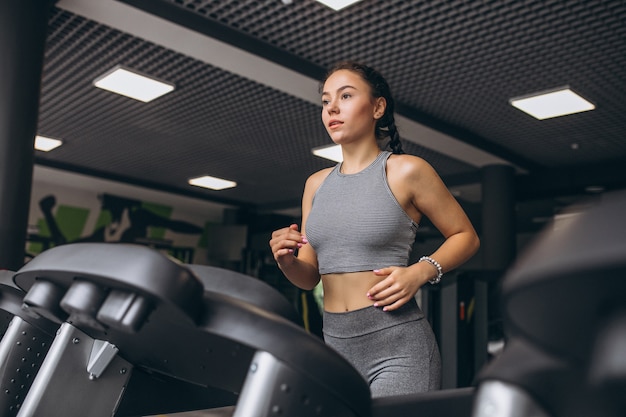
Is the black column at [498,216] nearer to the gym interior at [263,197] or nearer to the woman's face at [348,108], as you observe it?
the gym interior at [263,197]

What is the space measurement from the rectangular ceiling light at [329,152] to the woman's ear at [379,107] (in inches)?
186

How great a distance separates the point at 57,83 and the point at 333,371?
4.83m

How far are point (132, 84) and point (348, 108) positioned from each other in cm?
375

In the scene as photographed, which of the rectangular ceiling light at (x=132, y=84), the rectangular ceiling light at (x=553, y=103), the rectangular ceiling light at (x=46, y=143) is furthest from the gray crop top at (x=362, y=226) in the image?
the rectangular ceiling light at (x=46, y=143)

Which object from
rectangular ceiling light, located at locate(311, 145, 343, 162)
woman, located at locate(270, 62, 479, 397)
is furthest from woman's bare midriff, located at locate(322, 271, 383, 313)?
rectangular ceiling light, located at locate(311, 145, 343, 162)

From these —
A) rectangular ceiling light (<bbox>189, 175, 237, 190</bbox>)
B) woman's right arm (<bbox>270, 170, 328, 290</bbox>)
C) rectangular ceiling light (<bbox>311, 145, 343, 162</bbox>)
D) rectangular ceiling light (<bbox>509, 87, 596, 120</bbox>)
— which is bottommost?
woman's right arm (<bbox>270, 170, 328, 290</bbox>)

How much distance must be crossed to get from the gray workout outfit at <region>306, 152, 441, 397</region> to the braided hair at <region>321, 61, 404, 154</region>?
176mm

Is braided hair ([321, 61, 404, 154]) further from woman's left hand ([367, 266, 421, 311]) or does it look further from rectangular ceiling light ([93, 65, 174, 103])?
rectangular ceiling light ([93, 65, 174, 103])

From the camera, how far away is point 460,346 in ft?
16.0

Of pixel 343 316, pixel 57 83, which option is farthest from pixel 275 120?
pixel 343 316

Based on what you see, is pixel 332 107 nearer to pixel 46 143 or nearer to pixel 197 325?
pixel 197 325

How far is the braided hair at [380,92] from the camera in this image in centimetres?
138

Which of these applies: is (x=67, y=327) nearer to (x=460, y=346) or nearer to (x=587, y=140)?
(x=460, y=346)

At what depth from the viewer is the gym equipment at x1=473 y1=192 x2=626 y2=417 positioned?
0.26 m
